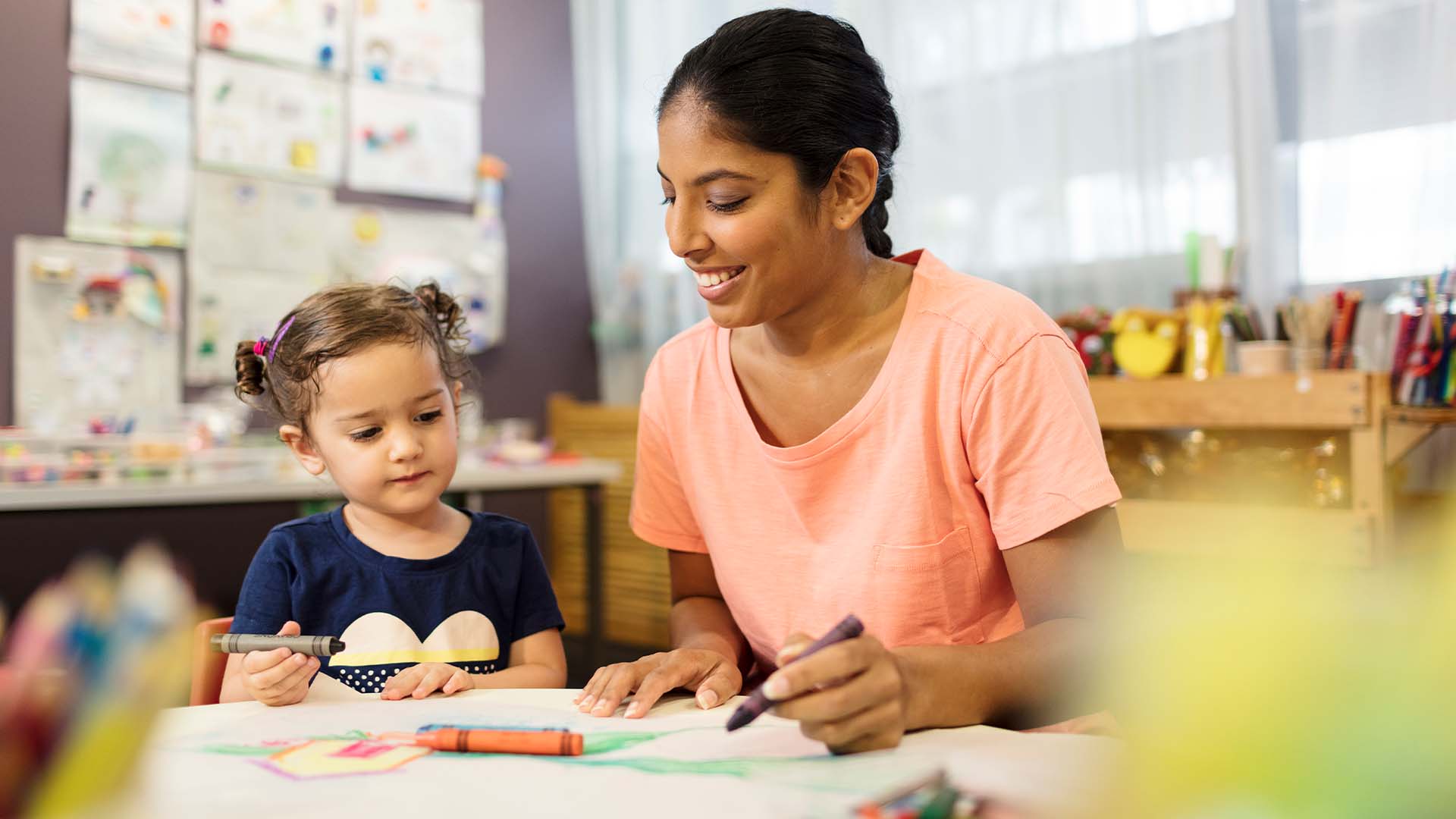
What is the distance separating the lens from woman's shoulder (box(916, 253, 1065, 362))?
98 cm

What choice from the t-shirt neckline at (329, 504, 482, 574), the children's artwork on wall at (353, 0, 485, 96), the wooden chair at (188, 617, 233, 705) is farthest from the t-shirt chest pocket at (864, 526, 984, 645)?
the children's artwork on wall at (353, 0, 485, 96)

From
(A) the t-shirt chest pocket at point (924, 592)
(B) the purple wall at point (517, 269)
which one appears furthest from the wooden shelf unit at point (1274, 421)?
(B) the purple wall at point (517, 269)

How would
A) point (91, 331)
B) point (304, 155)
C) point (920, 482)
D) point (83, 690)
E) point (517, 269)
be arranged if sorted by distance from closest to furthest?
point (83, 690) → point (920, 482) → point (91, 331) → point (304, 155) → point (517, 269)

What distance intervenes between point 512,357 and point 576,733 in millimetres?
3011

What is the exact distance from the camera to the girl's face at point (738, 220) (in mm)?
1026

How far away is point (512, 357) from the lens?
363cm

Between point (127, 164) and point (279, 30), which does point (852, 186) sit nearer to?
point (127, 164)

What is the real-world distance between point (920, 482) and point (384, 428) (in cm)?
54

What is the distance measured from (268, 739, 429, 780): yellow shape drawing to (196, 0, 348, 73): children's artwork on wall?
2775 millimetres

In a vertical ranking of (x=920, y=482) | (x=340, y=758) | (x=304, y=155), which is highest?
(x=304, y=155)

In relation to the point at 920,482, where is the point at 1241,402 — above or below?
above

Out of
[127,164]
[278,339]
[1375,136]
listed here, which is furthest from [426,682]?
[127,164]

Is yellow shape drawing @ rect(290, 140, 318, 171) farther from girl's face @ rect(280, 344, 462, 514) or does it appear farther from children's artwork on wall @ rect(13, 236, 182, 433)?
girl's face @ rect(280, 344, 462, 514)

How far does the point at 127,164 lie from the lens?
9.30 ft
